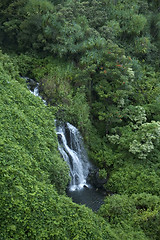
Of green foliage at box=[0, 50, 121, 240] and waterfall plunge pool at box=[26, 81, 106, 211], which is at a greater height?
green foliage at box=[0, 50, 121, 240]

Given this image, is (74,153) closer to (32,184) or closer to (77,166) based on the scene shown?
(77,166)

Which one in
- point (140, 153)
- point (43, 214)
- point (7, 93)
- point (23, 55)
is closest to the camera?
point (43, 214)

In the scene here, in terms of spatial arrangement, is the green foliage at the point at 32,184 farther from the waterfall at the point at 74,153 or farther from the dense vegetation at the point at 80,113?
the waterfall at the point at 74,153

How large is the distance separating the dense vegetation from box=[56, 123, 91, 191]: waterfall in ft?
1.41

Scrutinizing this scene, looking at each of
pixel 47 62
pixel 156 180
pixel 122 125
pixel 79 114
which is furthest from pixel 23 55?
pixel 156 180

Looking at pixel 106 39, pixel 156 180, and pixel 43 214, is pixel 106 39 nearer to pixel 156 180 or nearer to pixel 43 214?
pixel 156 180

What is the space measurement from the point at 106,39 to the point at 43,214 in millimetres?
10099

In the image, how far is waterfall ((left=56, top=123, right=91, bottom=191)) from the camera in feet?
28.9

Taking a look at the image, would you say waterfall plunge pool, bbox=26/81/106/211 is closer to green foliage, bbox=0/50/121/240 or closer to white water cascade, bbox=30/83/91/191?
white water cascade, bbox=30/83/91/191

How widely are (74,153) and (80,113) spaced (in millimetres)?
1764

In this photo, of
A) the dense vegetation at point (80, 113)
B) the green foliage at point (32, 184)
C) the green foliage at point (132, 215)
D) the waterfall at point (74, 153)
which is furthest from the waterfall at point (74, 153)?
the green foliage at point (132, 215)

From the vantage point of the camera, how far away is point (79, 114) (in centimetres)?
989

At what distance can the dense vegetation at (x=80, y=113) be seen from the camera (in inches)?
207

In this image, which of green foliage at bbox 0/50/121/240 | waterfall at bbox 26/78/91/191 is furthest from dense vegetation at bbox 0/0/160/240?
waterfall at bbox 26/78/91/191
